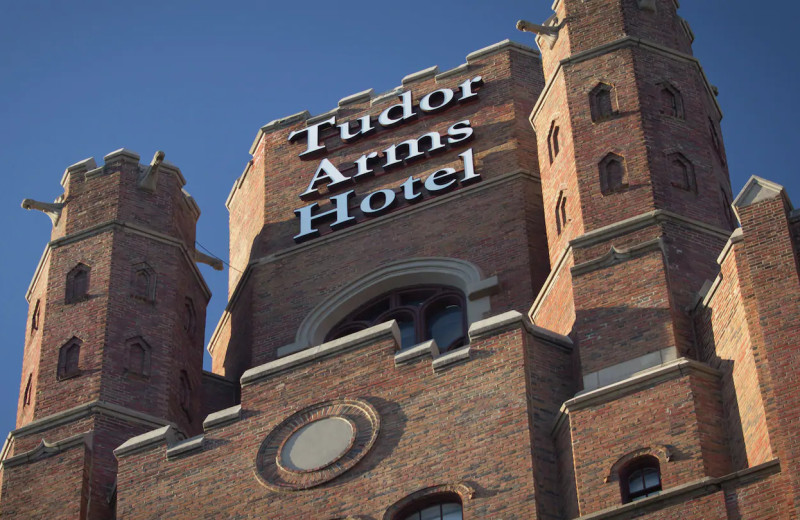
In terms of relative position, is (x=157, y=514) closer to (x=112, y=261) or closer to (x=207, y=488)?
(x=207, y=488)

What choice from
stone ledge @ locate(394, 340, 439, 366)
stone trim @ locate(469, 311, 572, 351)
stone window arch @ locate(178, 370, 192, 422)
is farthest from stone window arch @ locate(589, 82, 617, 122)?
stone window arch @ locate(178, 370, 192, 422)

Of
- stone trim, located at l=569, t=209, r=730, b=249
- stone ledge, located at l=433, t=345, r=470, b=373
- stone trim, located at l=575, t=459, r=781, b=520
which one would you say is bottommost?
stone trim, located at l=575, t=459, r=781, b=520

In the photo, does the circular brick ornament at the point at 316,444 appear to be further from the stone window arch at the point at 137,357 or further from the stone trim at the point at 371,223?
the stone trim at the point at 371,223

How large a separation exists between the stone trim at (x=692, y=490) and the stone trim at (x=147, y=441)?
341 inches

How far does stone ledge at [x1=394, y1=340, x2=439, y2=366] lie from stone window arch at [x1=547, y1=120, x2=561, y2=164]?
6387 mm

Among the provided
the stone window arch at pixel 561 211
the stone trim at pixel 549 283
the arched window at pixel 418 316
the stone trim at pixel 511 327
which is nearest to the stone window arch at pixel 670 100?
the stone window arch at pixel 561 211

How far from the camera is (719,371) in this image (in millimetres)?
35062

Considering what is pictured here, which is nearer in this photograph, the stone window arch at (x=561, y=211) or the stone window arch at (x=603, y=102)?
the stone window arch at (x=561, y=211)

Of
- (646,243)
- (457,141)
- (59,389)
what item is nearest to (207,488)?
(59,389)

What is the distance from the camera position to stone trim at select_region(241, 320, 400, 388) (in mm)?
38250

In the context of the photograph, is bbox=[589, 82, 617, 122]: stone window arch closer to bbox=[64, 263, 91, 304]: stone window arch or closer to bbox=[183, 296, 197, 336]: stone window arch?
bbox=[183, 296, 197, 336]: stone window arch

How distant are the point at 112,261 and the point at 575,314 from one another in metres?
10.7

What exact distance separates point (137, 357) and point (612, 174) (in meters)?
9.69

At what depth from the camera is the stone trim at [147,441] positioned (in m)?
38.7
